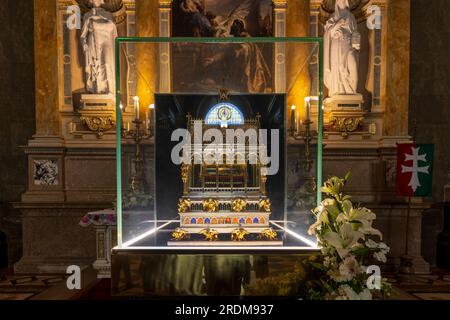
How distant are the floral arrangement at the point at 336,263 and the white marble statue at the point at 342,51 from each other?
3821 mm

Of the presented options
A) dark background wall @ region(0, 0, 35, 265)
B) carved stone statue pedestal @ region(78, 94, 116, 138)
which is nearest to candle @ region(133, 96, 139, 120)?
→ carved stone statue pedestal @ region(78, 94, 116, 138)

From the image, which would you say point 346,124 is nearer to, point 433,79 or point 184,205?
point 433,79

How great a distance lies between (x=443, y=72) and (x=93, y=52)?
6612mm

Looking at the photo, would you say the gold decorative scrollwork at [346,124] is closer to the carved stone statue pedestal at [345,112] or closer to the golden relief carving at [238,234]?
the carved stone statue pedestal at [345,112]

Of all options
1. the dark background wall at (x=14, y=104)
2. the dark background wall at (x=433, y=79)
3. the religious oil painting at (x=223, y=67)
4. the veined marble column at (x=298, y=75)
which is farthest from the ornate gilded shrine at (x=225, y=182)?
the dark background wall at (x=14, y=104)

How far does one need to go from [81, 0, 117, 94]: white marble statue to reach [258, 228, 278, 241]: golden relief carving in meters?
4.26

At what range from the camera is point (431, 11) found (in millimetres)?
6746

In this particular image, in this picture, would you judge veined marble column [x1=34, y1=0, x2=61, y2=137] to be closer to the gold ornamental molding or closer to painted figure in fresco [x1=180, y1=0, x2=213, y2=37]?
painted figure in fresco [x1=180, y1=0, x2=213, y2=37]

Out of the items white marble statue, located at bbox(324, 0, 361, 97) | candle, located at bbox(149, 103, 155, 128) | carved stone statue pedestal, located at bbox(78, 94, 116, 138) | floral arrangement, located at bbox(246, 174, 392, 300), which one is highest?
white marble statue, located at bbox(324, 0, 361, 97)

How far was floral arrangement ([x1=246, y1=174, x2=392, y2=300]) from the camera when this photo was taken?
2488 millimetres

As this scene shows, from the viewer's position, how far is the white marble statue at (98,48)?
6094mm

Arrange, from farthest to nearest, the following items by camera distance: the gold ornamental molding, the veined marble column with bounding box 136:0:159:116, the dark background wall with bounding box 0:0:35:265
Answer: the dark background wall with bounding box 0:0:35:265, the gold ornamental molding, the veined marble column with bounding box 136:0:159:116

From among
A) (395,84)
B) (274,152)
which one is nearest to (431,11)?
(395,84)

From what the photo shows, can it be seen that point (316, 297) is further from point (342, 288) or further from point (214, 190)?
point (214, 190)
